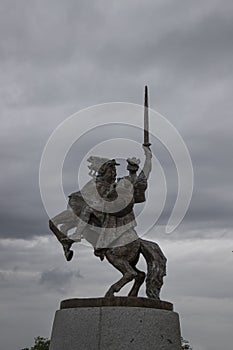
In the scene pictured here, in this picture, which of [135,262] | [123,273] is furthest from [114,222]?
[123,273]

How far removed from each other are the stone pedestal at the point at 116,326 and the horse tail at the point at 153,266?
25.2 inches

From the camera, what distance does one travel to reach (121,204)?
1293 centimetres

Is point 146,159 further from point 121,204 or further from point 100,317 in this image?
point 100,317

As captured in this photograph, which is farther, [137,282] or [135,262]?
[135,262]

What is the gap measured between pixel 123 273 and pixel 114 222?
1008 millimetres

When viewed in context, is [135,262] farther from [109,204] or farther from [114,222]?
[109,204]

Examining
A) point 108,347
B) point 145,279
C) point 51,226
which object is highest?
point 51,226

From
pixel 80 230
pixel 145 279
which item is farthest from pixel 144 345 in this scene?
pixel 80 230

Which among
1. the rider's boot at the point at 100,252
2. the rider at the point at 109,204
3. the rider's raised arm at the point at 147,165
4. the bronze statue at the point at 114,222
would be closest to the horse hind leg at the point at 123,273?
the bronze statue at the point at 114,222

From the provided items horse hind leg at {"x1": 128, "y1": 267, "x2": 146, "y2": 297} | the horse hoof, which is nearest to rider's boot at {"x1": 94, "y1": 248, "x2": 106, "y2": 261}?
the horse hoof

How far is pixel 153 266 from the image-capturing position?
42.1 ft

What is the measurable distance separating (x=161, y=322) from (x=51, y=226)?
3.04 metres

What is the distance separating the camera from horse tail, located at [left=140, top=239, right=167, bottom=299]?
41.7 feet

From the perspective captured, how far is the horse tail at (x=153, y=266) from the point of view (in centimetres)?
1270
